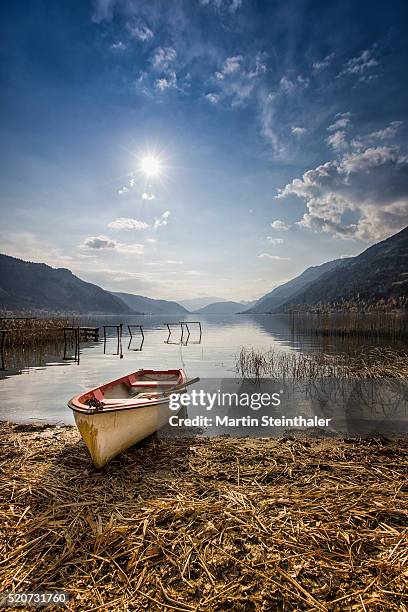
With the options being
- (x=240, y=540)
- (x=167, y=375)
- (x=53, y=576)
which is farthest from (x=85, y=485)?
(x=167, y=375)

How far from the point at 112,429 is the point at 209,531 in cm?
276

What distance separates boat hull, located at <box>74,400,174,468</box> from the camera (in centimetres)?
590

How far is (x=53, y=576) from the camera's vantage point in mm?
3438

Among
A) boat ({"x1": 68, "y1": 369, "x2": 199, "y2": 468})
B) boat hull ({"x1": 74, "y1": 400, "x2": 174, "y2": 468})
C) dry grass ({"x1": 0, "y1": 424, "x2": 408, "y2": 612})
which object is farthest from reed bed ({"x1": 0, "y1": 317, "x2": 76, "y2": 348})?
dry grass ({"x1": 0, "y1": 424, "x2": 408, "y2": 612})

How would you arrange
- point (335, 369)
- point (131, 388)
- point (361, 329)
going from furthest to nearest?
1. point (361, 329)
2. point (335, 369)
3. point (131, 388)

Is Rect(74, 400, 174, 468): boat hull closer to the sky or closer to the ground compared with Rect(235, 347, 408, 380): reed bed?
closer to the sky

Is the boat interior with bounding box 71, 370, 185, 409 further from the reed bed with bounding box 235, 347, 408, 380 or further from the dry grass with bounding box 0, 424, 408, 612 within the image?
the reed bed with bounding box 235, 347, 408, 380

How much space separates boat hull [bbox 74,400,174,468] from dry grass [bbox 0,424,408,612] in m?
0.28

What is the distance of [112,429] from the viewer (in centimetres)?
614

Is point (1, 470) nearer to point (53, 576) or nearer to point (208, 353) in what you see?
point (53, 576)

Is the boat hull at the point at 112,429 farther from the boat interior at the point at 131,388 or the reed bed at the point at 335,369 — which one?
the reed bed at the point at 335,369

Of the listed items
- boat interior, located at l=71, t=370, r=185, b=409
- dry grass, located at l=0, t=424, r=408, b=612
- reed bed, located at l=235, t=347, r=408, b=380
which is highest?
boat interior, located at l=71, t=370, r=185, b=409

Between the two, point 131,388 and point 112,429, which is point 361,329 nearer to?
point 131,388

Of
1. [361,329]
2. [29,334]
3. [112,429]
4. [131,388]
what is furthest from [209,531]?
[361,329]
